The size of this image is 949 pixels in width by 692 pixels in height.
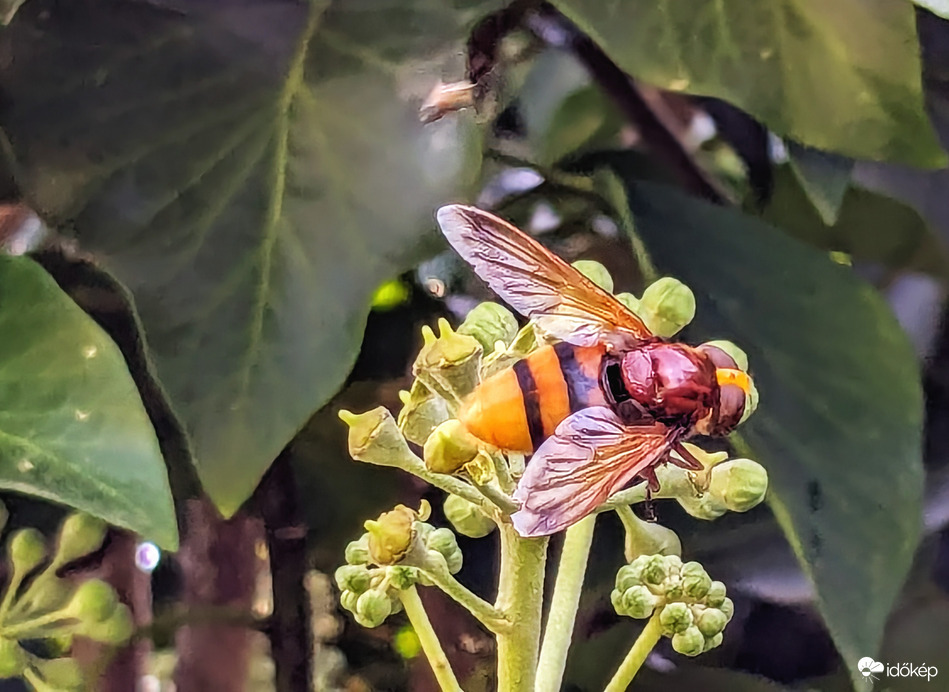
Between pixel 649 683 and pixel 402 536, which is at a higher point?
pixel 402 536

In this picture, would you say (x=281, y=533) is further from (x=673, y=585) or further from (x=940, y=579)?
(x=940, y=579)

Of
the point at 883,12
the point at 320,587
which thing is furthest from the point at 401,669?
the point at 883,12

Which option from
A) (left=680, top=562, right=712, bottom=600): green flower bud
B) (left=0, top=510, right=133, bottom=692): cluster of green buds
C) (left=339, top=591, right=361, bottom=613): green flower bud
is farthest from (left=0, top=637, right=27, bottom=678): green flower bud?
(left=680, top=562, right=712, bottom=600): green flower bud

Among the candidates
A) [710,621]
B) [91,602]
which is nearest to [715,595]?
[710,621]

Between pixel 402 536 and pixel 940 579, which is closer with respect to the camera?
pixel 402 536
